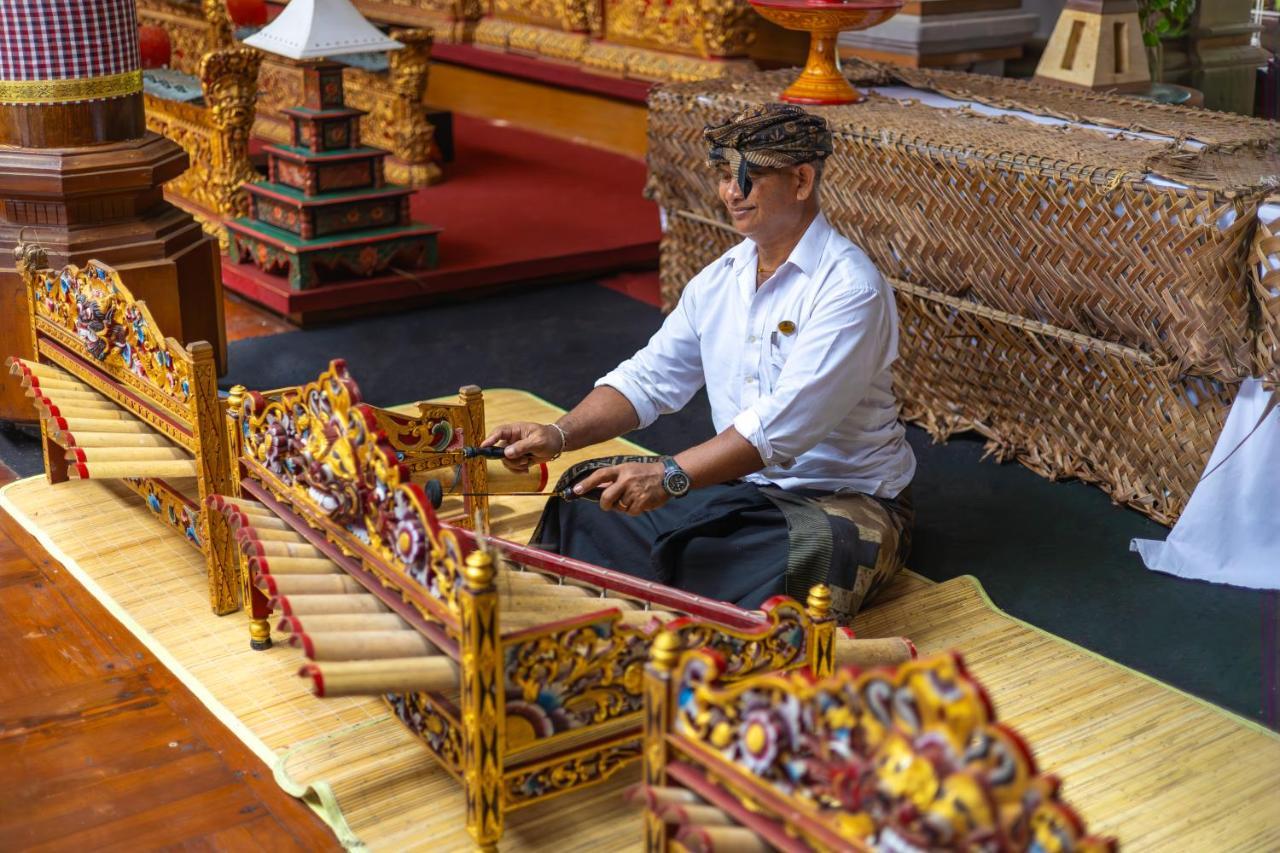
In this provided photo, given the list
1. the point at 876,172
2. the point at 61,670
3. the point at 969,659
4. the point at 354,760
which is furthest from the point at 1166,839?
the point at 876,172

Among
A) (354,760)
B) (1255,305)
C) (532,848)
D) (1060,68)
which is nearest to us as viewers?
(532,848)

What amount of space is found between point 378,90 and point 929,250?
3.61 metres

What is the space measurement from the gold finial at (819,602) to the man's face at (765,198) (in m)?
0.81

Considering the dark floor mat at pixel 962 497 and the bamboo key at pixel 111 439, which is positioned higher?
the bamboo key at pixel 111 439

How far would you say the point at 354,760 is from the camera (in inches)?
94.0

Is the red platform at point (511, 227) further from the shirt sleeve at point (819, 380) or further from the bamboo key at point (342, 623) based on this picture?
the bamboo key at point (342, 623)

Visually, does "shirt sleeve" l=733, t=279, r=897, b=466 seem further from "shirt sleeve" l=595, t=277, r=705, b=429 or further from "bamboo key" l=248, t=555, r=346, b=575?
"bamboo key" l=248, t=555, r=346, b=575

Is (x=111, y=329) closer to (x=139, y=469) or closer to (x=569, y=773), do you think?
(x=139, y=469)

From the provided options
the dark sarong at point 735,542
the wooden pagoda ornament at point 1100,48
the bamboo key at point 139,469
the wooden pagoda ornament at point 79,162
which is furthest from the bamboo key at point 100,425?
the wooden pagoda ornament at point 1100,48

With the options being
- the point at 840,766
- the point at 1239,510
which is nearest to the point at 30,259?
the point at 840,766

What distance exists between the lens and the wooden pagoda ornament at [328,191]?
488cm

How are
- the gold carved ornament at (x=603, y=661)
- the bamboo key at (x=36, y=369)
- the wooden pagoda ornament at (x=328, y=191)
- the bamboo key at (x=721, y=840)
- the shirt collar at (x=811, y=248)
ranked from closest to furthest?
the bamboo key at (x=721, y=840) < the gold carved ornament at (x=603, y=661) < the shirt collar at (x=811, y=248) < the bamboo key at (x=36, y=369) < the wooden pagoda ornament at (x=328, y=191)

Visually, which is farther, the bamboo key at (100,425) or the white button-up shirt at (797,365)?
the bamboo key at (100,425)

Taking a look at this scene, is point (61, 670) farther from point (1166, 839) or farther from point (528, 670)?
point (1166, 839)
